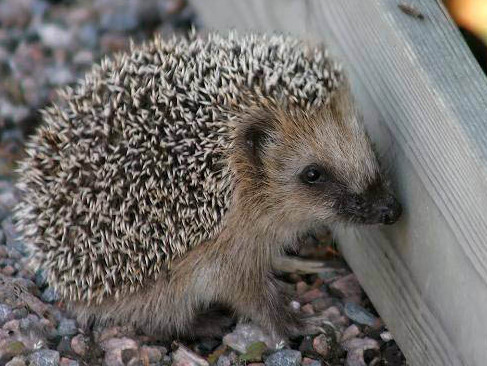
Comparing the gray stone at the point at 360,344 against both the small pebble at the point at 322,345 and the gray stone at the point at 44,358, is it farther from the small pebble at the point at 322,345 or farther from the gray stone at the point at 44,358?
the gray stone at the point at 44,358

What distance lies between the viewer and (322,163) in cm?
373

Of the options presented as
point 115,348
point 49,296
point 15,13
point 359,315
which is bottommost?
point 359,315

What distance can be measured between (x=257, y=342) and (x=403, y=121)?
123 centimetres

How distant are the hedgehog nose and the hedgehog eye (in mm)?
325

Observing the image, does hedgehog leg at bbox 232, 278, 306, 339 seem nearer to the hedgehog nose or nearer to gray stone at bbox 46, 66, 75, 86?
the hedgehog nose

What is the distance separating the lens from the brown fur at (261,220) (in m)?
3.69

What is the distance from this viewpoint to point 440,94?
3.14 metres

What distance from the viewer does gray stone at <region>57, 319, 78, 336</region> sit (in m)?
4.00

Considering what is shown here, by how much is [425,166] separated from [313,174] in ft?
1.96

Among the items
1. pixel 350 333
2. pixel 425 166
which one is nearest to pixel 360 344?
pixel 350 333

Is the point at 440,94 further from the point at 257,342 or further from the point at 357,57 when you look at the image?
the point at 257,342

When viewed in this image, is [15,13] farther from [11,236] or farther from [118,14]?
[11,236]

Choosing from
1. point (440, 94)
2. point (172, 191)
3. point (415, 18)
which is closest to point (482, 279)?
point (440, 94)

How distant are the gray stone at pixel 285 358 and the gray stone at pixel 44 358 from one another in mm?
902
